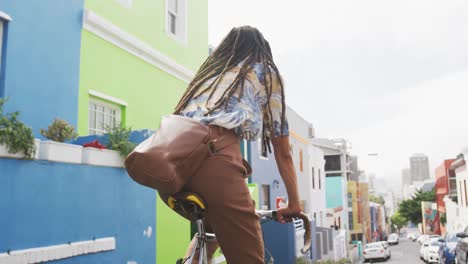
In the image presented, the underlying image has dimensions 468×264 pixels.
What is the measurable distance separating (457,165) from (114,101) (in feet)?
124

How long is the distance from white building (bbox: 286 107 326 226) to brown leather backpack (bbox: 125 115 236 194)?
2004 cm

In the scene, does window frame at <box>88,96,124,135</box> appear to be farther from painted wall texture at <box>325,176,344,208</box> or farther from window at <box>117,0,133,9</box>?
painted wall texture at <box>325,176,344,208</box>

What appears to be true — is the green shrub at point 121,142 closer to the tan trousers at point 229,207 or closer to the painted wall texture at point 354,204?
the tan trousers at point 229,207

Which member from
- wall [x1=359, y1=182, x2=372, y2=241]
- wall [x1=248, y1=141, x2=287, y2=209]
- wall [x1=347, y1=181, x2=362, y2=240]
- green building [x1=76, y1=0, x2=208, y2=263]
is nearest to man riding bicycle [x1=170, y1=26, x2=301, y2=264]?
green building [x1=76, y1=0, x2=208, y2=263]

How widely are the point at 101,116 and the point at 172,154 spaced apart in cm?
547

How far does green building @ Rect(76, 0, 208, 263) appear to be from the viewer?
265 inches

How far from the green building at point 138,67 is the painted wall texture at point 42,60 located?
26 centimetres

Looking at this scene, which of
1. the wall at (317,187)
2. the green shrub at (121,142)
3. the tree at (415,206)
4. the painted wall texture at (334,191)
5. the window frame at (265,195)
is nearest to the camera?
the green shrub at (121,142)

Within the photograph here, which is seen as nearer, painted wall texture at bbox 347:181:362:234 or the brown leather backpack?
the brown leather backpack

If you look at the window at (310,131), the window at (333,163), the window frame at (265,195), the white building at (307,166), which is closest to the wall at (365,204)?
the window at (333,163)

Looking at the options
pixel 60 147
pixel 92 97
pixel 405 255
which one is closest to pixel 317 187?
pixel 405 255

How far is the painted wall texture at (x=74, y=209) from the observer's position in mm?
3883

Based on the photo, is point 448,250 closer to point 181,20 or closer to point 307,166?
point 181,20

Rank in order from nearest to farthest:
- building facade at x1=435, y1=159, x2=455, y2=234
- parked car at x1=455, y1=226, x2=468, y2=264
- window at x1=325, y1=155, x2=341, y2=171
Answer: parked car at x1=455, y1=226, x2=468, y2=264
building facade at x1=435, y1=159, x2=455, y2=234
window at x1=325, y1=155, x2=341, y2=171
